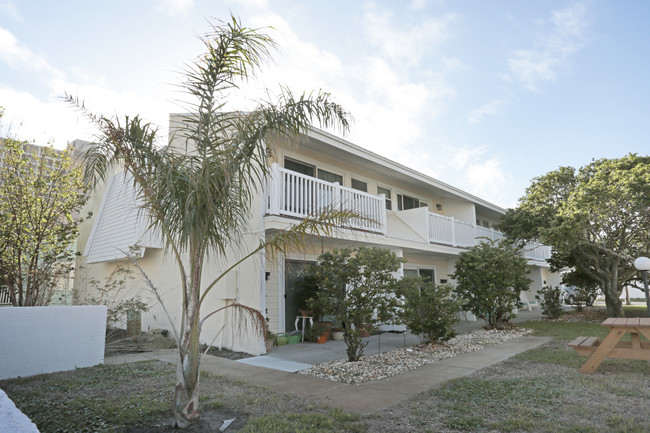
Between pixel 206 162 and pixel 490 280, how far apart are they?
29.6ft

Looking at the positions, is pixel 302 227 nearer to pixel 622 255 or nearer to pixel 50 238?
pixel 50 238

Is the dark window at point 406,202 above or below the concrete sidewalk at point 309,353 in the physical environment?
above

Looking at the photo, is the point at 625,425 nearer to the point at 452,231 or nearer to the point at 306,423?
the point at 306,423

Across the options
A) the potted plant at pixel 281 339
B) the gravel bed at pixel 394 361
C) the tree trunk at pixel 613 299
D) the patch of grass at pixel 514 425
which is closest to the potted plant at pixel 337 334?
the potted plant at pixel 281 339

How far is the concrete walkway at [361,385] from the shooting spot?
4.47 meters

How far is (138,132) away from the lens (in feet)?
13.4

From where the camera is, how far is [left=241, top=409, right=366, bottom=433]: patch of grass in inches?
134

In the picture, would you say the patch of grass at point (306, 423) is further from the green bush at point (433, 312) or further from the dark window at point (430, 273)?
the dark window at point (430, 273)

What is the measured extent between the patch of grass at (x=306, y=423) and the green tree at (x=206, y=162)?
2.25ft

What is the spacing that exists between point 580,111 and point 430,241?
749cm

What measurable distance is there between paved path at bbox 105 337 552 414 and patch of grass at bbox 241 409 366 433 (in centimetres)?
36

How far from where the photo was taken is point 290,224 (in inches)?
322

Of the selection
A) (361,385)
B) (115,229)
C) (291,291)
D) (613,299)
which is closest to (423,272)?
(613,299)

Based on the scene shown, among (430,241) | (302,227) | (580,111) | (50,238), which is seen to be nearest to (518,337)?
(430,241)
